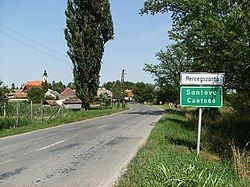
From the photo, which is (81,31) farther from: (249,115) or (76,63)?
(249,115)

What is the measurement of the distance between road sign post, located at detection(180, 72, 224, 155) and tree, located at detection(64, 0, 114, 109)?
104 ft

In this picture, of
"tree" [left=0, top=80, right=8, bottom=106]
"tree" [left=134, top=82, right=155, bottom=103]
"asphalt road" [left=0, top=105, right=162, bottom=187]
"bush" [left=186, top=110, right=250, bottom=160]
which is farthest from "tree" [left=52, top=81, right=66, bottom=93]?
"asphalt road" [left=0, top=105, right=162, bottom=187]

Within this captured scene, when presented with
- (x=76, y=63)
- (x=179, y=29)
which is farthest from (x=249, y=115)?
(x=76, y=63)

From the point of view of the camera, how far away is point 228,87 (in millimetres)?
17734

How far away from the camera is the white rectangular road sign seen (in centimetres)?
1163

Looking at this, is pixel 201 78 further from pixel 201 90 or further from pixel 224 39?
pixel 224 39

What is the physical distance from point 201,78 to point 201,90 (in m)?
0.40

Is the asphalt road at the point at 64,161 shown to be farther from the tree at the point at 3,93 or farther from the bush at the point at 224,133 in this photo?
the tree at the point at 3,93

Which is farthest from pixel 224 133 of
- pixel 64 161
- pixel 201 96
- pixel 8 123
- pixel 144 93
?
pixel 144 93

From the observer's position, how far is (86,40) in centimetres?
4397

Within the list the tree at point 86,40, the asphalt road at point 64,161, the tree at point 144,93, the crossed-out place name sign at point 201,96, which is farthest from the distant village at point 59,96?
the crossed-out place name sign at point 201,96

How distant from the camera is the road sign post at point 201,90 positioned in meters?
11.7

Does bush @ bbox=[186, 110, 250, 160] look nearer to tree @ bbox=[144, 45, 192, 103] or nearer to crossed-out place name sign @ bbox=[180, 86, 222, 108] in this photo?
crossed-out place name sign @ bbox=[180, 86, 222, 108]

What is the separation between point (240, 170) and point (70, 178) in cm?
419
